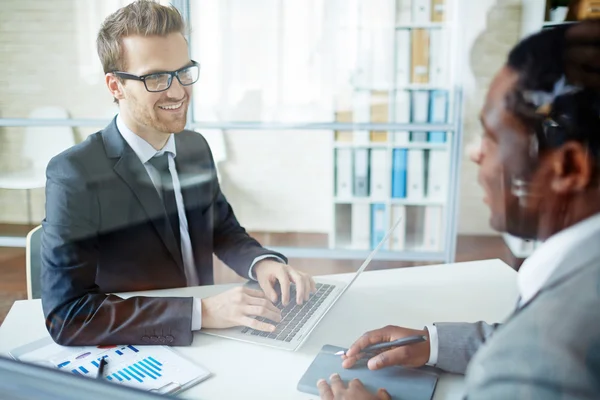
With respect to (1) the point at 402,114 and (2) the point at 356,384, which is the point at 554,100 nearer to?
(2) the point at 356,384

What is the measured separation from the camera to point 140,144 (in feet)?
2.47

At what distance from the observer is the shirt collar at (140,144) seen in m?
0.73

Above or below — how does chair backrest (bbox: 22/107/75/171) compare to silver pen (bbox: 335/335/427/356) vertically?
above

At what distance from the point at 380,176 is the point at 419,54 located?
1.10 feet

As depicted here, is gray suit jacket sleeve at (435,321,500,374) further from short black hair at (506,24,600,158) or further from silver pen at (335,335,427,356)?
short black hair at (506,24,600,158)

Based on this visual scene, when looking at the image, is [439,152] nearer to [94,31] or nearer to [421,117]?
[421,117]

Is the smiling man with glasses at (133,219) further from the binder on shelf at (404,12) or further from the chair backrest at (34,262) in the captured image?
the binder on shelf at (404,12)

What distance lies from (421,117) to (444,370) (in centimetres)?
114

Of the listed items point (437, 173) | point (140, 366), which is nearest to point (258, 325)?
point (140, 366)

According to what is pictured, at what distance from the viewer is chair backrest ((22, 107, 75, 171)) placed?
777 millimetres

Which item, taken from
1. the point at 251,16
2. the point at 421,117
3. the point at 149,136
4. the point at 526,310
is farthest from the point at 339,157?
the point at 526,310

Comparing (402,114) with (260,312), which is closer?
(260,312)

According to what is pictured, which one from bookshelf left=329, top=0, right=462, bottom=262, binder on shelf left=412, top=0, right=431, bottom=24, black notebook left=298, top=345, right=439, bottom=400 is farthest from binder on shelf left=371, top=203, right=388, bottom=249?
black notebook left=298, top=345, right=439, bottom=400

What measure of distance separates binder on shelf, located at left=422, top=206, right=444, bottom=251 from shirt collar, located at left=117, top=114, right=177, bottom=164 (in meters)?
1.15
